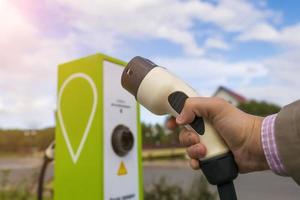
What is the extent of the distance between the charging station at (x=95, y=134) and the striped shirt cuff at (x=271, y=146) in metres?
1.11

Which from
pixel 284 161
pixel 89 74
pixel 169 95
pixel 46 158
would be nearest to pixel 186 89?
pixel 169 95

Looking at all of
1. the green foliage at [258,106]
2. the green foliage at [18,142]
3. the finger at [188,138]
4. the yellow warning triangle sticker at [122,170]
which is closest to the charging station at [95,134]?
the yellow warning triangle sticker at [122,170]

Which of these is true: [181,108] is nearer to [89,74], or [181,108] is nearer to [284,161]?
[284,161]

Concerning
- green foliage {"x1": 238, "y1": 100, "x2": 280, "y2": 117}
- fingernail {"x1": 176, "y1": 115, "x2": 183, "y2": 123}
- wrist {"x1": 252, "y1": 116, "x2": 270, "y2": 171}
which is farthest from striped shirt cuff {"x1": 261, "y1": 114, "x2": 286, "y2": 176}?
green foliage {"x1": 238, "y1": 100, "x2": 280, "y2": 117}

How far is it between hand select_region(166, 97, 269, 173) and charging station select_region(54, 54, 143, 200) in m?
0.95

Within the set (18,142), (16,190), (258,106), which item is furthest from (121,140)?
(258,106)

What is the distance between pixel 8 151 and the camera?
7.88m

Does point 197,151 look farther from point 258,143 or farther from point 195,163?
point 258,143

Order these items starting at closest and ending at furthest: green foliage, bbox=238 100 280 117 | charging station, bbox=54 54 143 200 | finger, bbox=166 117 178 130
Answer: finger, bbox=166 117 178 130
charging station, bbox=54 54 143 200
green foliage, bbox=238 100 280 117

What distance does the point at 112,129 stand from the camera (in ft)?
7.50

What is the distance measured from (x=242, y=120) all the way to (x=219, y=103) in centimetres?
10

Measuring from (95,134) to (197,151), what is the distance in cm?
107

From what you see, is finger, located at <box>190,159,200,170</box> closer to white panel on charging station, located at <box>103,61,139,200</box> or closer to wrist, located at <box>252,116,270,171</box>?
wrist, located at <box>252,116,270,171</box>

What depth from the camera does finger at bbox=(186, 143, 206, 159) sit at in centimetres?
124
